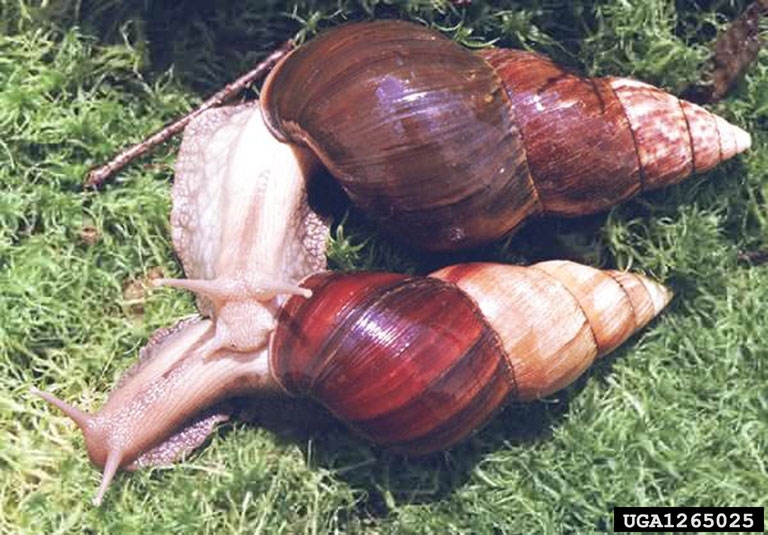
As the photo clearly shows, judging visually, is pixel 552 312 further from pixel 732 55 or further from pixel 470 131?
pixel 732 55

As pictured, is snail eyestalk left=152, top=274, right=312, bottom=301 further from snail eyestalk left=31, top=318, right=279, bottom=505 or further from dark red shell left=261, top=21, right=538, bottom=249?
dark red shell left=261, top=21, right=538, bottom=249

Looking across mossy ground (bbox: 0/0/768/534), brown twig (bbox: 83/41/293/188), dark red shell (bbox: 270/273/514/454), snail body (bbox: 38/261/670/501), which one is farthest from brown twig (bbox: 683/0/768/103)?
brown twig (bbox: 83/41/293/188)

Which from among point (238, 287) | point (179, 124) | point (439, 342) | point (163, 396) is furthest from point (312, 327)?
point (179, 124)

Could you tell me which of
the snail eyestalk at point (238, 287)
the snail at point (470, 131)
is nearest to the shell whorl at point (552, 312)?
the snail at point (470, 131)

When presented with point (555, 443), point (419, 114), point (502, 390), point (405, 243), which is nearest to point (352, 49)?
point (419, 114)

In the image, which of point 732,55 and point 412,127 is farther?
point 732,55

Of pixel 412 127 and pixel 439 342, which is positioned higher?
pixel 412 127

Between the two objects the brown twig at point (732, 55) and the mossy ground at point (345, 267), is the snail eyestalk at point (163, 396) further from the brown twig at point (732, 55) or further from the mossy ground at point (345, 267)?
the brown twig at point (732, 55)
